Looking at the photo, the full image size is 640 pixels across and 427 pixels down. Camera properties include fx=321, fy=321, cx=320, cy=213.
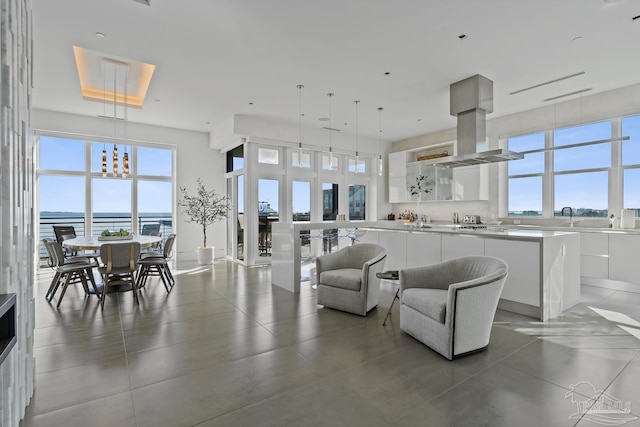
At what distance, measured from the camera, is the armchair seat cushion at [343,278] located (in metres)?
3.76

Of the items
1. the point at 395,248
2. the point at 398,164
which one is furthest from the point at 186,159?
the point at 395,248

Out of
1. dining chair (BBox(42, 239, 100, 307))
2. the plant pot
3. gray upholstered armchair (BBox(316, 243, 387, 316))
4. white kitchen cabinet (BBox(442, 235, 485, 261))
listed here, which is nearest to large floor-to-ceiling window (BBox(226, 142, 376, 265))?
the plant pot

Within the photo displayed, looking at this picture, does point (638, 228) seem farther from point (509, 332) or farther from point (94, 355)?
point (94, 355)

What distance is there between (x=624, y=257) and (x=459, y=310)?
13.5 feet

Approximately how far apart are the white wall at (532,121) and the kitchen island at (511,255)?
2.91 metres

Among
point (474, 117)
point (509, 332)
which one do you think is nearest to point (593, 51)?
point (474, 117)

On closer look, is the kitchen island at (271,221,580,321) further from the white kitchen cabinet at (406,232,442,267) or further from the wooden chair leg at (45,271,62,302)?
the wooden chair leg at (45,271,62,302)

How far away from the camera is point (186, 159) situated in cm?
822

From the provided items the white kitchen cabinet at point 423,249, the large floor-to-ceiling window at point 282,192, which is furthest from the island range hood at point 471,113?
the large floor-to-ceiling window at point 282,192

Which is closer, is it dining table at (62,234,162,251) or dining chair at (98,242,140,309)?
dining chair at (98,242,140,309)

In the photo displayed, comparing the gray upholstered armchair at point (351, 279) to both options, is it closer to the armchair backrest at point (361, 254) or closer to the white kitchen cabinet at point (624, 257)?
the armchair backrest at point (361, 254)

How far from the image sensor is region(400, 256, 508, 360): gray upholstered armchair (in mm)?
2602

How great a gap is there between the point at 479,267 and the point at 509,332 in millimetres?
768

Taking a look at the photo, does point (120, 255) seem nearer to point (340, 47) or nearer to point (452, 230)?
point (340, 47)
